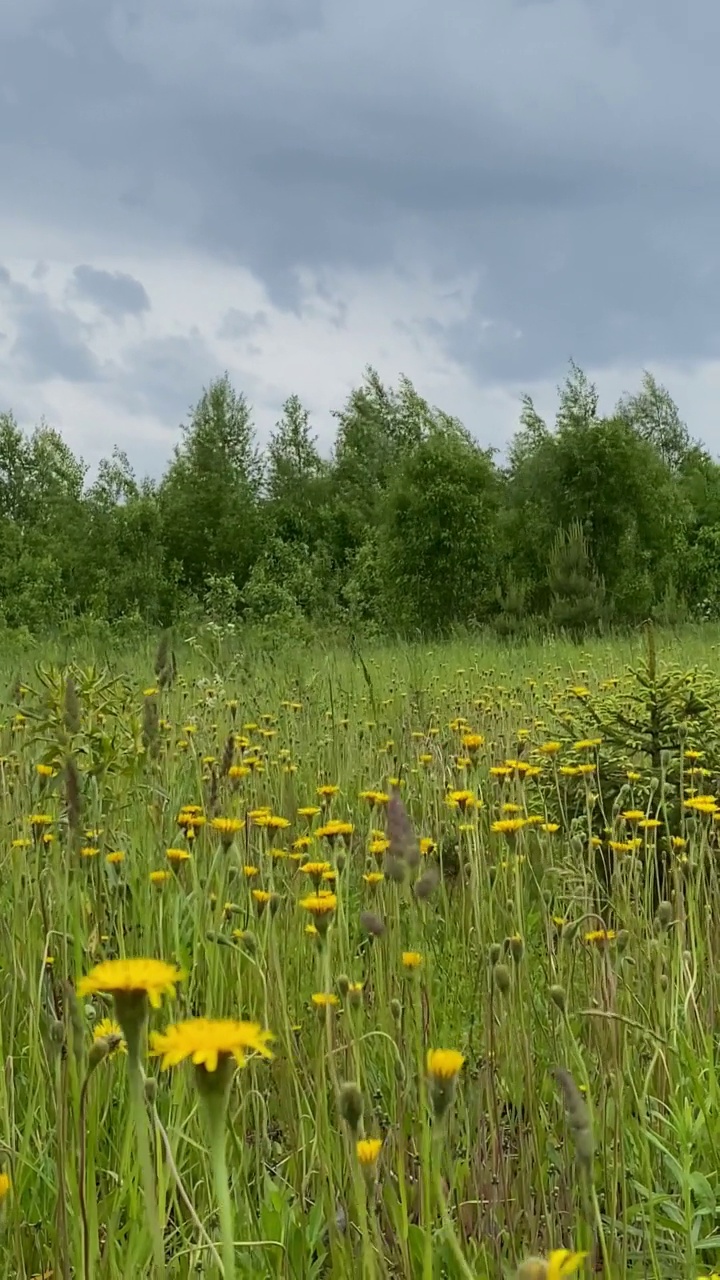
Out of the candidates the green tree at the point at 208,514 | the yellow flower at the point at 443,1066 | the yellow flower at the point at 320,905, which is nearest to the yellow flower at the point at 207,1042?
the yellow flower at the point at 443,1066

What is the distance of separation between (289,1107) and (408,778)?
6.04 ft

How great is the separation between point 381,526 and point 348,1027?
54.4 feet

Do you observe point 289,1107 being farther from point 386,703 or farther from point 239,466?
point 239,466

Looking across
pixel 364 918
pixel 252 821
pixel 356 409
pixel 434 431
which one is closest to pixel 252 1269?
pixel 364 918

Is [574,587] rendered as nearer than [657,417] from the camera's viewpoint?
Yes

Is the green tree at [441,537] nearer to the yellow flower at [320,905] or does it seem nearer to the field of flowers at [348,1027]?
the field of flowers at [348,1027]

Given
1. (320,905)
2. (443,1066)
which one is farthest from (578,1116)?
(320,905)

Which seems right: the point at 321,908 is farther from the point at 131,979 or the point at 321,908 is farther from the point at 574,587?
the point at 574,587

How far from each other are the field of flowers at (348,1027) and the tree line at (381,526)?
30.5 ft

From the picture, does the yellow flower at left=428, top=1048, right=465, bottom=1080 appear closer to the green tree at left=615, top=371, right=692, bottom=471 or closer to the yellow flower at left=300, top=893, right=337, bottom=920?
the yellow flower at left=300, top=893, right=337, bottom=920

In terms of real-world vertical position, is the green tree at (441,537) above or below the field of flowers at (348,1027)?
above

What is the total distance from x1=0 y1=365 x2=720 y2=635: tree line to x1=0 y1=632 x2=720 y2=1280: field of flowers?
9302mm

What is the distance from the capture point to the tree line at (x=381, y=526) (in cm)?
1641

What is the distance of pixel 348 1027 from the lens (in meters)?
1.38
